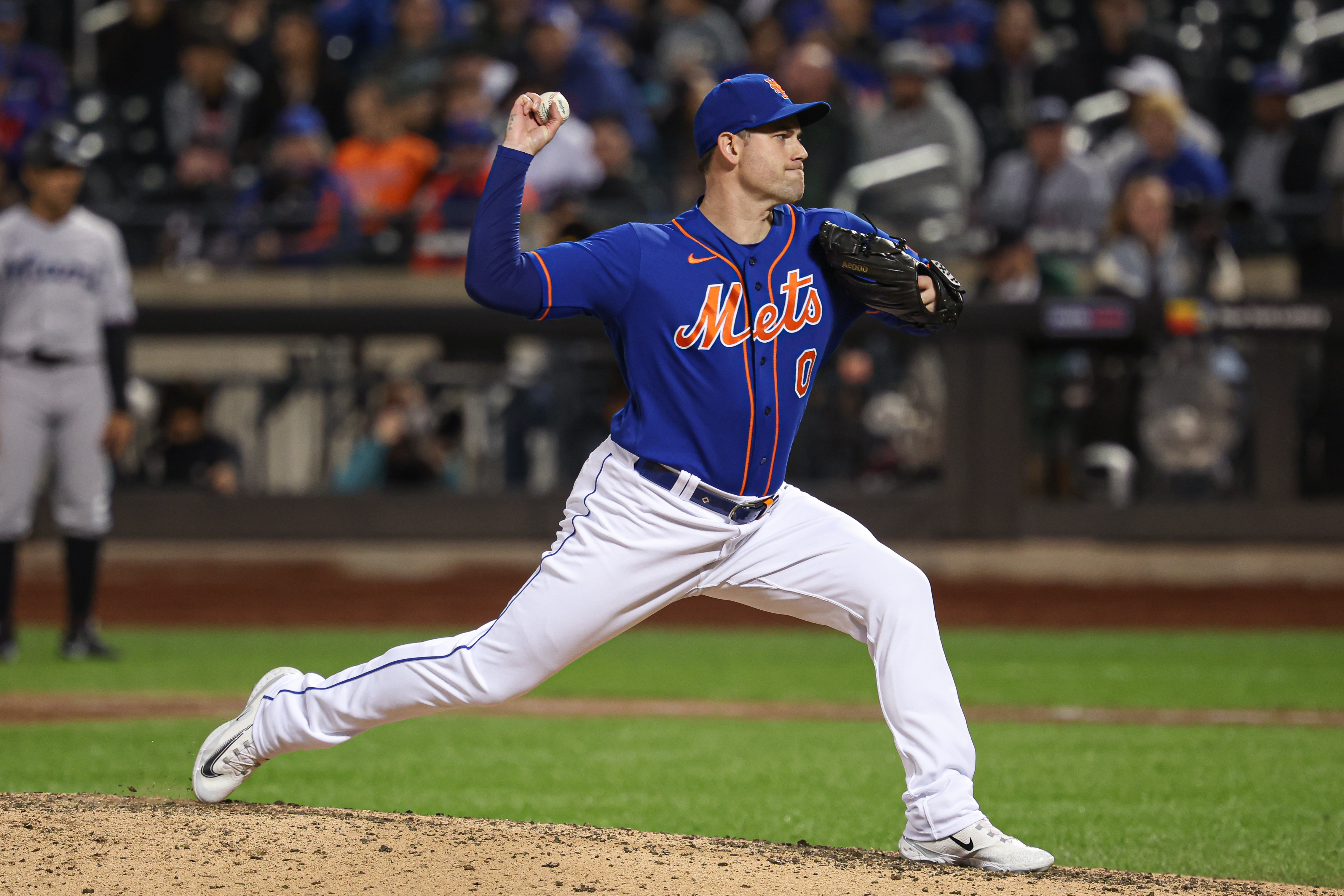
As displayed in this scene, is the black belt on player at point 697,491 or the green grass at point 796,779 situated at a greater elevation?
the black belt on player at point 697,491

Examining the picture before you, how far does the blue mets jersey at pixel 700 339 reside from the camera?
12.0 ft

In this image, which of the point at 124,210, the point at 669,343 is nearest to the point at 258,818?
the point at 669,343

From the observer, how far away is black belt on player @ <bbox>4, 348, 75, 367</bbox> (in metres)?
7.63

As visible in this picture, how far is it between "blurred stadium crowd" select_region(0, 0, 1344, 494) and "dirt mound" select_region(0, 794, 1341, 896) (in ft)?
21.2

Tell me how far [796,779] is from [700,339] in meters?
2.24

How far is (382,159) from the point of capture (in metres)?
12.0

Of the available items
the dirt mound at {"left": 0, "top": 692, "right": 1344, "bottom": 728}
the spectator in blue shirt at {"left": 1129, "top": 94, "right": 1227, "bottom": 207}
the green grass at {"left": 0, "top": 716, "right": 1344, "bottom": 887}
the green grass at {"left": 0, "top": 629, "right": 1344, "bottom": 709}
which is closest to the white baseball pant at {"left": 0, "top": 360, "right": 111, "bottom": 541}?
the green grass at {"left": 0, "top": 629, "right": 1344, "bottom": 709}

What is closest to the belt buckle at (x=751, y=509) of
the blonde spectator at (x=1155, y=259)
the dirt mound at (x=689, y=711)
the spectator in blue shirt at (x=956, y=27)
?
the dirt mound at (x=689, y=711)

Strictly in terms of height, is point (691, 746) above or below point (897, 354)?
below

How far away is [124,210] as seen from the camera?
40.0 ft

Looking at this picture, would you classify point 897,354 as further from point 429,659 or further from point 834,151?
point 429,659

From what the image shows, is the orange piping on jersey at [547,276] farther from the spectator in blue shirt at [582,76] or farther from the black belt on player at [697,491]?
the spectator in blue shirt at [582,76]

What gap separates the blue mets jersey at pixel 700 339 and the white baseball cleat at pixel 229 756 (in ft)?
3.62

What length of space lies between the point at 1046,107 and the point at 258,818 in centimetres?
850
